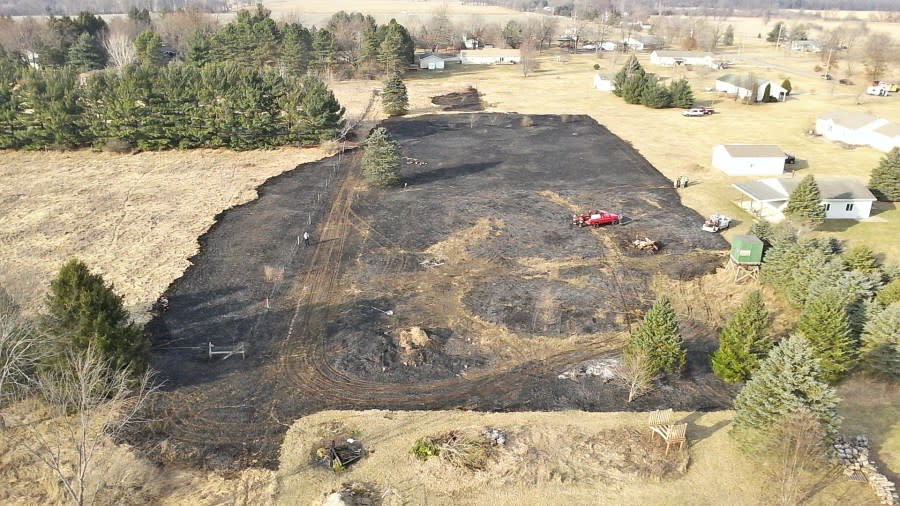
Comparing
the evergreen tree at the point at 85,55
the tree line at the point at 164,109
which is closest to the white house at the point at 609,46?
the tree line at the point at 164,109

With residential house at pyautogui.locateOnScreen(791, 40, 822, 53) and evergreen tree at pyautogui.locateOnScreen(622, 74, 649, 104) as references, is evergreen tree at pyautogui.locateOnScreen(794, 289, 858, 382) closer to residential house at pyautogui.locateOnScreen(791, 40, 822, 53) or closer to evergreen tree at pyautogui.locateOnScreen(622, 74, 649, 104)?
evergreen tree at pyautogui.locateOnScreen(622, 74, 649, 104)

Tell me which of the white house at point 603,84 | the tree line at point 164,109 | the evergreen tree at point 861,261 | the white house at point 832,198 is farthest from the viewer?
the white house at point 603,84

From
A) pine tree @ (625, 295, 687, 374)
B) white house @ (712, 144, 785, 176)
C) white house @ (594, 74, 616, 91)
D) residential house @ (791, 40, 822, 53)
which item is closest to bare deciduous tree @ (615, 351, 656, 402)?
pine tree @ (625, 295, 687, 374)

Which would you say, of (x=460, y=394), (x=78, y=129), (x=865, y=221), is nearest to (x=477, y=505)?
(x=460, y=394)

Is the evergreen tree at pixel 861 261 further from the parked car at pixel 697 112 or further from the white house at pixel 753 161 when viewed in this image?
the parked car at pixel 697 112

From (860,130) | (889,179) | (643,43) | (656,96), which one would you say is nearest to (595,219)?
(889,179)
